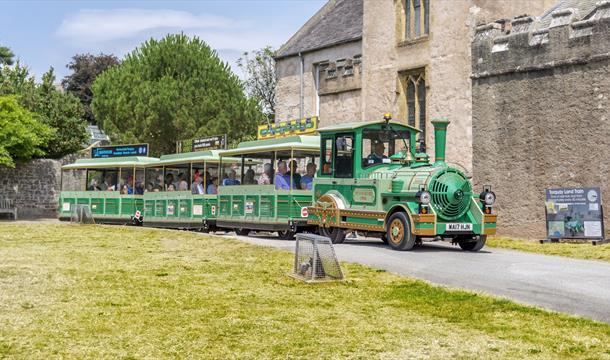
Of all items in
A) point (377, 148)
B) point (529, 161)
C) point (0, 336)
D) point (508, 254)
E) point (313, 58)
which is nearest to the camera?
point (0, 336)

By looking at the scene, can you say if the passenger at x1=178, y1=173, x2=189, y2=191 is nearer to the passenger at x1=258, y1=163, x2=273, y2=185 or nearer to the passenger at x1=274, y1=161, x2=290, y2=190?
the passenger at x1=258, y1=163, x2=273, y2=185

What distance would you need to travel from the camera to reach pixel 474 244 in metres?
16.3

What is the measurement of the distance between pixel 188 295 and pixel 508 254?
7.94m

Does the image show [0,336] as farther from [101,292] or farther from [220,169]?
[220,169]

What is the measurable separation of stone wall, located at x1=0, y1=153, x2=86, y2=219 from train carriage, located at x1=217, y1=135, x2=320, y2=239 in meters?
20.4

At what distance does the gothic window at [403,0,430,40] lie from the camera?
2558 centimetres

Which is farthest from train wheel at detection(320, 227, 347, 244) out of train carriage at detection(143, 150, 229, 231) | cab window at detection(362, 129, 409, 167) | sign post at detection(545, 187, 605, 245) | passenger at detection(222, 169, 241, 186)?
train carriage at detection(143, 150, 229, 231)

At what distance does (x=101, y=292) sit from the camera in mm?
9891

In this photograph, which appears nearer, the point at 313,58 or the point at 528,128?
the point at 528,128

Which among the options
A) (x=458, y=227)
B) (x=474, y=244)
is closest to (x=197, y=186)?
(x=474, y=244)

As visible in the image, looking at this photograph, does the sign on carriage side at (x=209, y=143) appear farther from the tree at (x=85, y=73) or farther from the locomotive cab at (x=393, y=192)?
the tree at (x=85, y=73)

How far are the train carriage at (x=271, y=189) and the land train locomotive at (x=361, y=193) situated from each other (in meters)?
0.03

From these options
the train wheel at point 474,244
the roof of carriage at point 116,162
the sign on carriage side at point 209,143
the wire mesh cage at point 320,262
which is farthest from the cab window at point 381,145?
the sign on carriage side at point 209,143

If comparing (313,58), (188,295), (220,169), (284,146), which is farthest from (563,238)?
(313,58)
